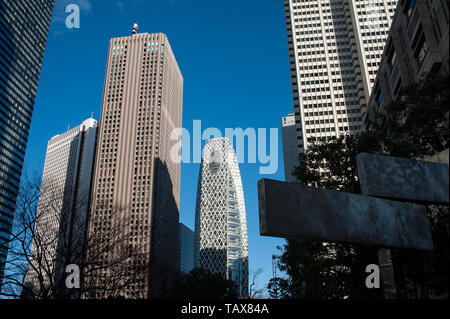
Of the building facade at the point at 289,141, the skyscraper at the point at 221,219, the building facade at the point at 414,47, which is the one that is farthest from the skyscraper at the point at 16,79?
the building facade at the point at 289,141

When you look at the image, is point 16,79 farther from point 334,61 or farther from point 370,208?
point 370,208

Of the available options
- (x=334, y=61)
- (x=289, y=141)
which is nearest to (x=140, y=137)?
(x=334, y=61)

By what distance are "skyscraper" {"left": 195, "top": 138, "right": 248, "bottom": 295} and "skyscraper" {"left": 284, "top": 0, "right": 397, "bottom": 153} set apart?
64.2 m

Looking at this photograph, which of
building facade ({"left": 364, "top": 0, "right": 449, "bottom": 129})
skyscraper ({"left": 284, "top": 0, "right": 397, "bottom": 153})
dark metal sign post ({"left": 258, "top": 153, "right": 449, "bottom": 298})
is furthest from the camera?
skyscraper ({"left": 284, "top": 0, "right": 397, "bottom": 153})

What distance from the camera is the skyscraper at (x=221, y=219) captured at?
479ft

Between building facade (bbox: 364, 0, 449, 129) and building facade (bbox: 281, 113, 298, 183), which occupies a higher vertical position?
building facade (bbox: 281, 113, 298, 183)

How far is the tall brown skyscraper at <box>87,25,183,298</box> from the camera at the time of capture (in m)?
113

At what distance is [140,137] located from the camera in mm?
118625

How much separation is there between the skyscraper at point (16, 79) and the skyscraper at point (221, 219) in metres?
66.6

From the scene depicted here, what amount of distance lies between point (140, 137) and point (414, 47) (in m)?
98.0

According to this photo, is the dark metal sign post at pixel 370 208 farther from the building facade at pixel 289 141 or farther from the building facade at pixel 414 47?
the building facade at pixel 289 141

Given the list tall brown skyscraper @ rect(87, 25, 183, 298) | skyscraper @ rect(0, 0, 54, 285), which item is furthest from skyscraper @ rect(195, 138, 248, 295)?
skyscraper @ rect(0, 0, 54, 285)

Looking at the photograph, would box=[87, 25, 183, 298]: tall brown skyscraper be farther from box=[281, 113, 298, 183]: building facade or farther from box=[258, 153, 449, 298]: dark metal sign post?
box=[258, 153, 449, 298]: dark metal sign post
